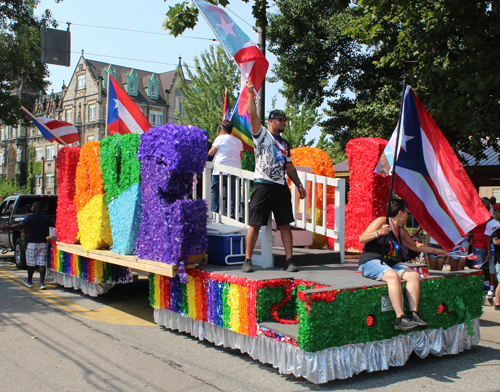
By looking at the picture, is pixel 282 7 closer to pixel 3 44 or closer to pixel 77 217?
pixel 3 44

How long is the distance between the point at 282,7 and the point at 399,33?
9147 mm

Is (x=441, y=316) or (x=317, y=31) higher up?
(x=317, y=31)

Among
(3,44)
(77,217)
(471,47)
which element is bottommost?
(77,217)

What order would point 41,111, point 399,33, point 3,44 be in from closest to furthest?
point 399,33, point 3,44, point 41,111

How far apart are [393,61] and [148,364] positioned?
992 cm

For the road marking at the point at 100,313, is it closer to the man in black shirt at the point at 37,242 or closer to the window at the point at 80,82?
the man in black shirt at the point at 37,242

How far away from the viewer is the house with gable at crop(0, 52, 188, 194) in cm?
5847

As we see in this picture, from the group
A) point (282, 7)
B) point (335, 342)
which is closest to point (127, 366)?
point (335, 342)

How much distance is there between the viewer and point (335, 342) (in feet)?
15.0

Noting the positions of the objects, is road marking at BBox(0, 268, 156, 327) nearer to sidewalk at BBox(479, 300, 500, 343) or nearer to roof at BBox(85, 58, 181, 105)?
sidewalk at BBox(479, 300, 500, 343)

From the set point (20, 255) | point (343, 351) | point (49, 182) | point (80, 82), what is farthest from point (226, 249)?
point (49, 182)

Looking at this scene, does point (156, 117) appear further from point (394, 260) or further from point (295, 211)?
point (394, 260)

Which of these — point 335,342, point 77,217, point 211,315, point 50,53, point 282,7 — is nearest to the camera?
point 335,342

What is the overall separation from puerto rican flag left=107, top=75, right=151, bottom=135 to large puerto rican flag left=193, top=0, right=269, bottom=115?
3.37 m
